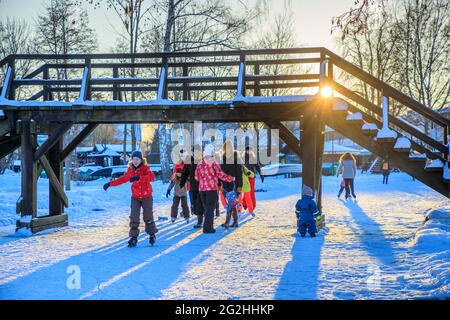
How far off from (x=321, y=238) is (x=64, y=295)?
16.8 feet

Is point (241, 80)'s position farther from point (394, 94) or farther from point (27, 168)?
point (27, 168)

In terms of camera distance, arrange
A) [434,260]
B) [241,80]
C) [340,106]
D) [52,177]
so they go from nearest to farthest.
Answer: [434,260], [340,106], [241,80], [52,177]

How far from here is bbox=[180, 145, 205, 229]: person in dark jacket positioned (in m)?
10.6

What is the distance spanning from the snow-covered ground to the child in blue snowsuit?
11.7 inches

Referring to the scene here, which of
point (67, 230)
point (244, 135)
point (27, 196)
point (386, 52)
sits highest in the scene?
point (386, 52)

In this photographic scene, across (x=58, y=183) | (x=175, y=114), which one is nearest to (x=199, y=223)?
(x=175, y=114)

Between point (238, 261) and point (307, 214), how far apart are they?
2671 mm

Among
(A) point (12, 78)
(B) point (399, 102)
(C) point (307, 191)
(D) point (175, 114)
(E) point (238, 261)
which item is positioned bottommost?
(E) point (238, 261)

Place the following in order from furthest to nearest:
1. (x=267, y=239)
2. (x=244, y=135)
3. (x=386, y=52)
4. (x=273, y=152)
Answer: (x=273, y=152) < (x=244, y=135) < (x=386, y=52) < (x=267, y=239)

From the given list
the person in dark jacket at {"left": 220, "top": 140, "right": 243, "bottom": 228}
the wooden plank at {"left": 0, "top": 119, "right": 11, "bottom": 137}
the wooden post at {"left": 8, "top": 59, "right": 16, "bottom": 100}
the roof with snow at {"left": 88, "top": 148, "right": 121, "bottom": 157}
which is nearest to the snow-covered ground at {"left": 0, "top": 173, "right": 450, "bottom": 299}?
the person in dark jacket at {"left": 220, "top": 140, "right": 243, "bottom": 228}

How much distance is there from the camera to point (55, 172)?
11711 mm
